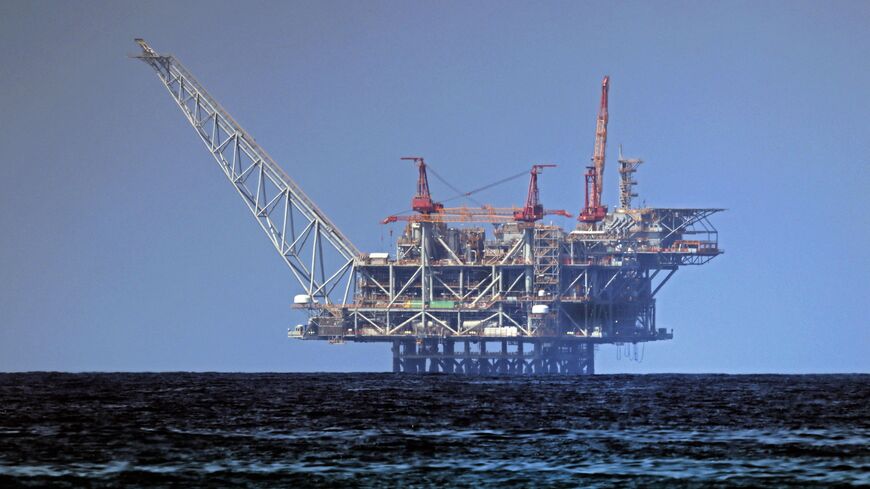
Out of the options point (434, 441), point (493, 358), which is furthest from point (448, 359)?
point (434, 441)

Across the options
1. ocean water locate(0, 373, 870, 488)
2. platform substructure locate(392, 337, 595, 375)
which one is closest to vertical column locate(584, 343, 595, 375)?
platform substructure locate(392, 337, 595, 375)

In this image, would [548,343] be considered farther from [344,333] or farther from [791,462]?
[791,462]

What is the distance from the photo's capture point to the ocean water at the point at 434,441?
4550cm

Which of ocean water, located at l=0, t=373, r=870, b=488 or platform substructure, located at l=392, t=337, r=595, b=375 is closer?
ocean water, located at l=0, t=373, r=870, b=488

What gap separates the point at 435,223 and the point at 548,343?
71.7 ft

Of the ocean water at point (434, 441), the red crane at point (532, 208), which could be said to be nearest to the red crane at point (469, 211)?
the red crane at point (532, 208)

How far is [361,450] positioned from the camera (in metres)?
53.9

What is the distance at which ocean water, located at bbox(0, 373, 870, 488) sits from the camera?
45500 millimetres

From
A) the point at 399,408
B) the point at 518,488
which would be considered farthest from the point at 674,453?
the point at 399,408

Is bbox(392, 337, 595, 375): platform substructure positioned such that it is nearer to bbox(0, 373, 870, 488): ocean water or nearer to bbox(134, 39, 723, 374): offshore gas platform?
bbox(134, 39, 723, 374): offshore gas platform

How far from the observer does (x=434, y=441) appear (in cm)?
5753

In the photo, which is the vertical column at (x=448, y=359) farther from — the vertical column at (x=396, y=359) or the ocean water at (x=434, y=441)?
the ocean water at (x=434, y=441)

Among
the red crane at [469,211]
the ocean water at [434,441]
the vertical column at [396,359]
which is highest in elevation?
the red crane at [469,211]

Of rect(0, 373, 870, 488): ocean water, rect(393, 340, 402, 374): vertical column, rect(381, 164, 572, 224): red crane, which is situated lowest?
rect(0, 373, 870, 488): ocean water
